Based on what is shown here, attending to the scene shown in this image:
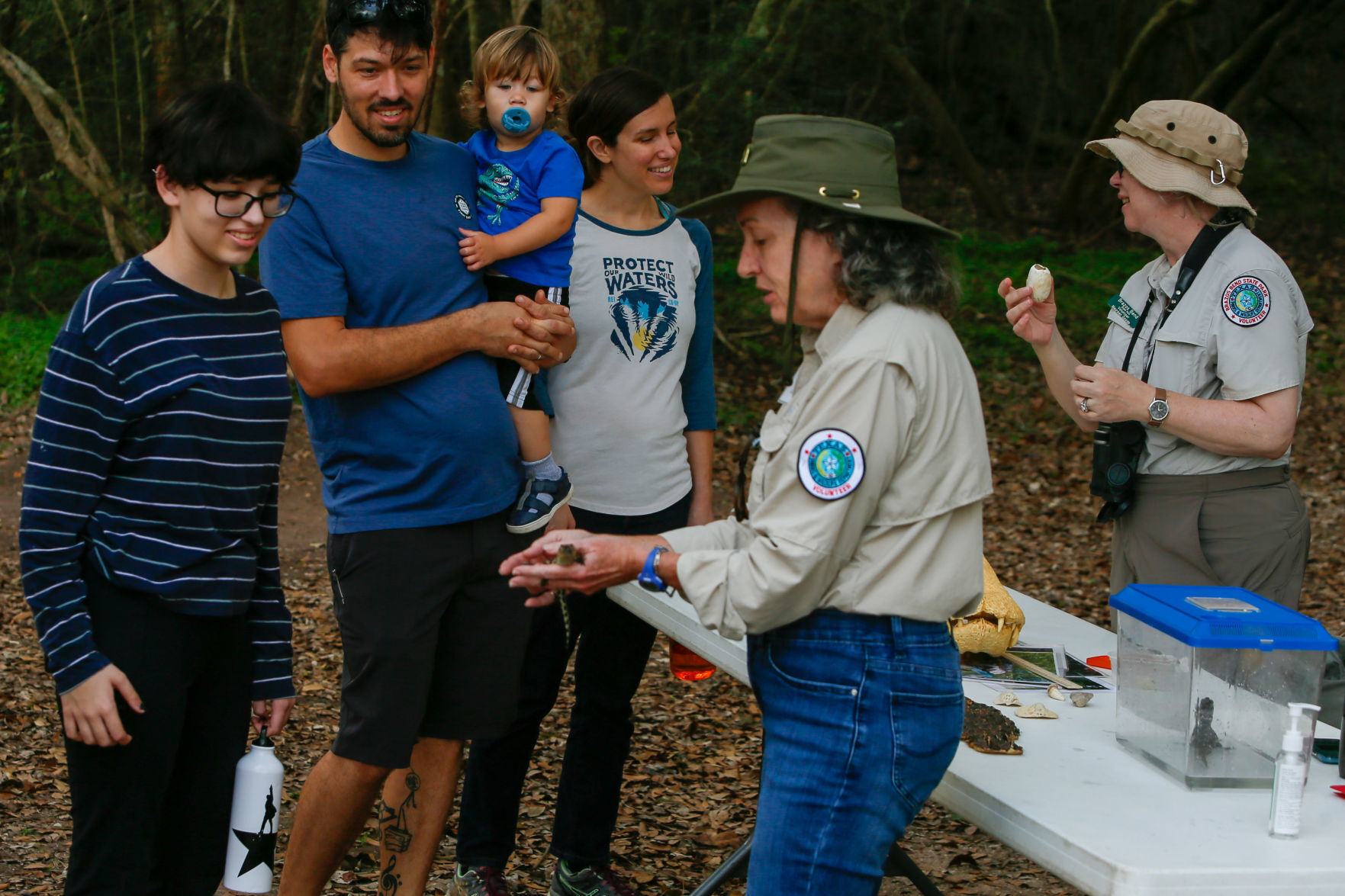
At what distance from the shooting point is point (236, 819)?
244 centimetres

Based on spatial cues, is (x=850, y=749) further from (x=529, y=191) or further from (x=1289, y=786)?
(x=529, y=191)

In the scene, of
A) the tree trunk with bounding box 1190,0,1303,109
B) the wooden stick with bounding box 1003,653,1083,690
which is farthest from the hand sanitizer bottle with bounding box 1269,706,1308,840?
the tree trunk with bounding box 1190,0,1303,109

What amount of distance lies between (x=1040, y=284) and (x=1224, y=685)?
1.16 metres

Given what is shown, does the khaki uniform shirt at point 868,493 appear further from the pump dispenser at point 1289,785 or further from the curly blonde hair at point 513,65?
the curly blonde hair at point 513,65

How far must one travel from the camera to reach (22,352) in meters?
9.81

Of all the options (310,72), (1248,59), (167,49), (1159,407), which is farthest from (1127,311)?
(1248,59)

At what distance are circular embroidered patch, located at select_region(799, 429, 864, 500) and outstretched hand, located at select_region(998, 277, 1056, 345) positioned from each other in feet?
4.25

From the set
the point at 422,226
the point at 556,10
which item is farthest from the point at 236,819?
the point at 556,10

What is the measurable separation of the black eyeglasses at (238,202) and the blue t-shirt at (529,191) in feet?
2.55

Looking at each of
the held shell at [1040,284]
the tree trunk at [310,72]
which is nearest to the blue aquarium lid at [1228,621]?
the held shell at [1040,284]

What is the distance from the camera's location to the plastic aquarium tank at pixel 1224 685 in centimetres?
228

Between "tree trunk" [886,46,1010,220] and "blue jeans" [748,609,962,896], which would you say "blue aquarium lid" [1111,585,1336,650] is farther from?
"tree trunk" [886,46,1010,220]

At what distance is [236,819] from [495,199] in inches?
60.5

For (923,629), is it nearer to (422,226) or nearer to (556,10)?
(422,226)
